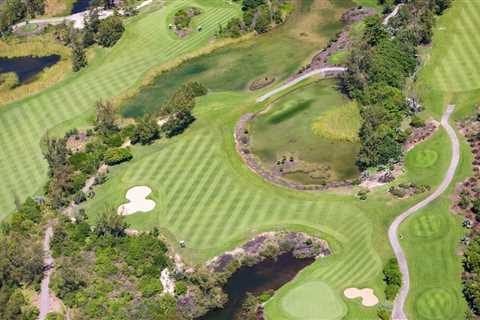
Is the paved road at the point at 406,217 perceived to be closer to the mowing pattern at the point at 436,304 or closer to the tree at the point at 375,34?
the mowing pattern at the point at 436,304

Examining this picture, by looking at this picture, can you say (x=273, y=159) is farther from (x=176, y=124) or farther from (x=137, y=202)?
(x=137, y=202)

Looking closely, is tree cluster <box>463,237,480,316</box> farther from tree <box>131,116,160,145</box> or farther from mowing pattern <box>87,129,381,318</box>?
tree <box>131,116,160,145</box>

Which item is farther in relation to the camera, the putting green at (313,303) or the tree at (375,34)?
the tree at (375,34)

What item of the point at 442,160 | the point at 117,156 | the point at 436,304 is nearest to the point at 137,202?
the point at 117,156

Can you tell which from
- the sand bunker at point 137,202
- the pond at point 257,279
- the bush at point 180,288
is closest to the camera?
the pond at point 257,279

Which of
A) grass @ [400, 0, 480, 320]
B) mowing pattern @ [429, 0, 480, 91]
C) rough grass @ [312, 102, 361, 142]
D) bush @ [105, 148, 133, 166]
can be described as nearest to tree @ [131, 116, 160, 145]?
bush @ [105, 148, 133, 166]

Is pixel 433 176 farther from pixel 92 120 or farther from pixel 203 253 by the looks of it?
pixel 92 120

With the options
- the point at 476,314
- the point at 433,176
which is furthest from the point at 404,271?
the point at 433,176

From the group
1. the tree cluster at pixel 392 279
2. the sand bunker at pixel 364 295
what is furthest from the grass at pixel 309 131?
the sand bunker at pixel 364 295
